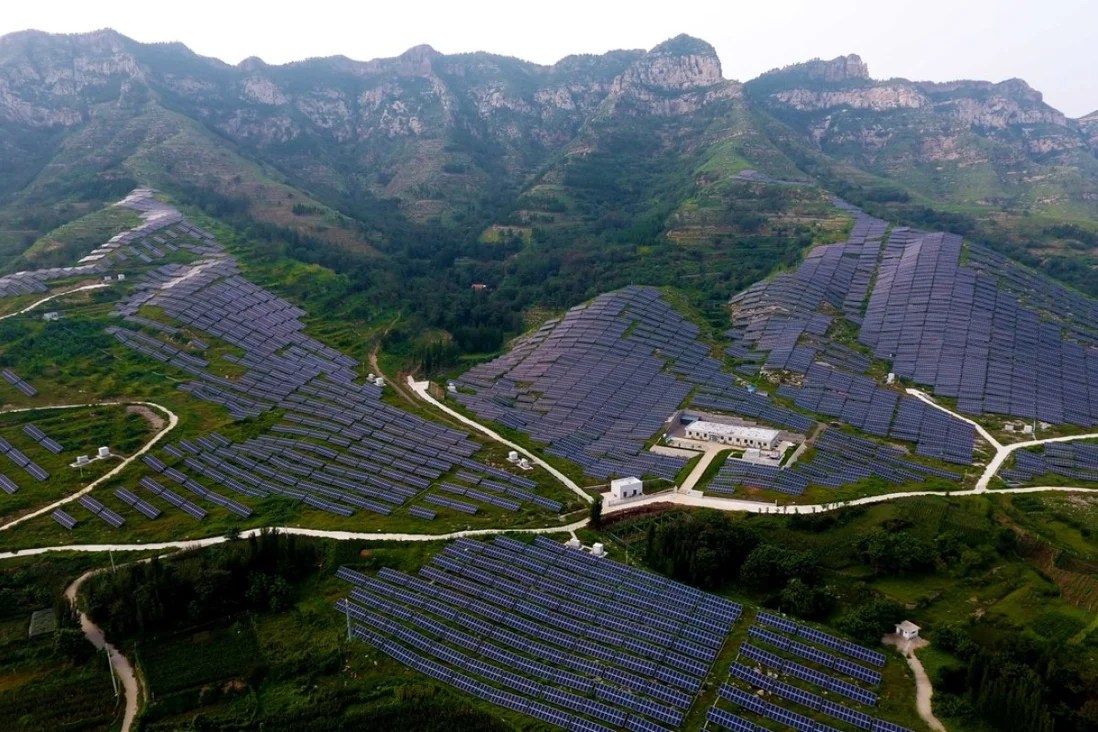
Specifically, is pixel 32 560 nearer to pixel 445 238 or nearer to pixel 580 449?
pixel 580 449

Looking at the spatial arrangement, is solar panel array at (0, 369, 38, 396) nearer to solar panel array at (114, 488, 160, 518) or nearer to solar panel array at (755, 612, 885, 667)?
solar panel array at (114, 488, 160, 518)

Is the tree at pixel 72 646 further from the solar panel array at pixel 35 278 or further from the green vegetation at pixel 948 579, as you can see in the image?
the solar panel array at pixel 35 278

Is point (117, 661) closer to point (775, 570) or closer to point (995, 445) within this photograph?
point (775, 570)

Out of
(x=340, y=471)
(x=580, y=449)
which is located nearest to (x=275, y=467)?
(x=340, y=471)

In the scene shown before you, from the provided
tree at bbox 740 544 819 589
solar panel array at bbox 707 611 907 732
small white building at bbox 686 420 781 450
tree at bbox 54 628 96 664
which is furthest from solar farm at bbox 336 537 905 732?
small white building at bbox 686 420 781 450

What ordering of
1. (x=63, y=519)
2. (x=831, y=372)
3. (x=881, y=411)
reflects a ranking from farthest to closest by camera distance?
(x=831, y=372)
(x=881, y=411)
(x=63, y=519)

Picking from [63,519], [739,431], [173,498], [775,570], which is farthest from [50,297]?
[775,570]
